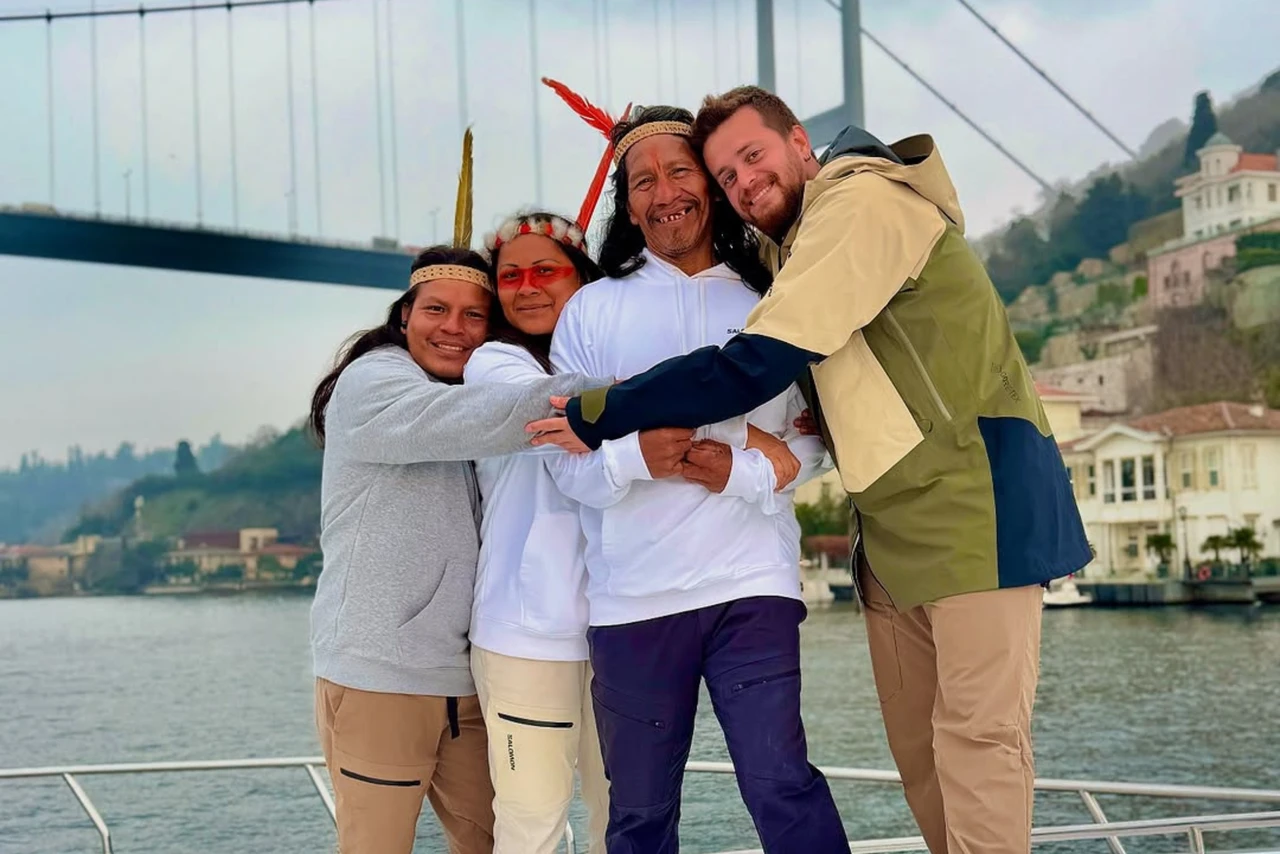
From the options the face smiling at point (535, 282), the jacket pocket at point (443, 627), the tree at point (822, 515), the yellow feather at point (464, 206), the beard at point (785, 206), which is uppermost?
the yellow feather at point (464, 206)

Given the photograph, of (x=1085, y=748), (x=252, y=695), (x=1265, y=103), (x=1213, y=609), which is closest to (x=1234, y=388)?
(x=1213, y=609)

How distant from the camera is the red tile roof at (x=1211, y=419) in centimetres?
3095

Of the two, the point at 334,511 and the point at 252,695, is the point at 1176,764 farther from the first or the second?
the point at 334,511

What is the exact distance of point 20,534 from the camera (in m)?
37.1

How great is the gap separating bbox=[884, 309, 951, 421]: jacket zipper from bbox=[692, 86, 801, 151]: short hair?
0.27 m

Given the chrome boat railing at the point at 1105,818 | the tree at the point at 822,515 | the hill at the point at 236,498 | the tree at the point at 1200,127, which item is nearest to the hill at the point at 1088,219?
the tree at the point at 1200,127

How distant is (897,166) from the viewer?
1296mm

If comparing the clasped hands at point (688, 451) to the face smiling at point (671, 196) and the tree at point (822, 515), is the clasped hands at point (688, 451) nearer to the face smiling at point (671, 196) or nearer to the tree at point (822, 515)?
the face smiling at point (671, 196)

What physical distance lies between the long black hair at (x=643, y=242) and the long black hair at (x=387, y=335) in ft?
0.64

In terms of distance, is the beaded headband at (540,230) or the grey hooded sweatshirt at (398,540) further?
the beaded headband at (540,230)

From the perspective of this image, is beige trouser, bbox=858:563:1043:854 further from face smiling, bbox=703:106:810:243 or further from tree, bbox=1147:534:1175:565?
tree, bbox=1147:534:1175:565

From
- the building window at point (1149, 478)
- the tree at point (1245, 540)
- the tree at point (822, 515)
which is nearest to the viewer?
the tree at point (822, 515)

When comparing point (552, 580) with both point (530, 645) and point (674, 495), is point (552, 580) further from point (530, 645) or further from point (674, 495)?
point (674, 495)

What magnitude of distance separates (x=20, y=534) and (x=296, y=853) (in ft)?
128
